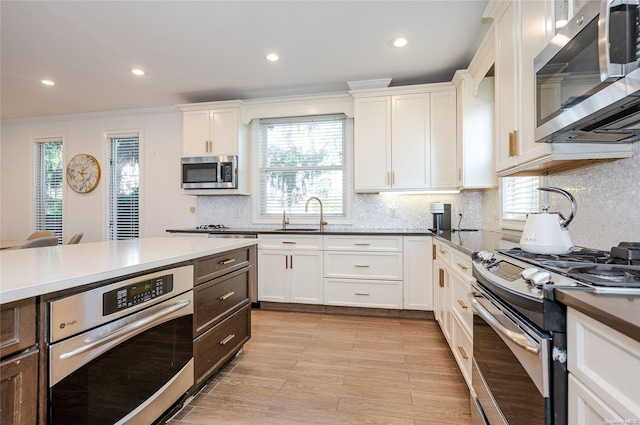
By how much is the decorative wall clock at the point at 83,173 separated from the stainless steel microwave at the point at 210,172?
186 centimetres

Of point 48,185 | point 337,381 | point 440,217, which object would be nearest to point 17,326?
point 337,381

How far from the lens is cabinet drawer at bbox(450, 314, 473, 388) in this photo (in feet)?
5.88

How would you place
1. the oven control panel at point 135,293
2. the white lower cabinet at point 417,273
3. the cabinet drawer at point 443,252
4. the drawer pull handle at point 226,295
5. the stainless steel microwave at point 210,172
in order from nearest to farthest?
the oven control panel at point 135,293, the drawer pull handle at point 226,295, the cabinet drawer at point 443,252, the white lower cabinet at point 417,273, the stainless steel microwave at point 210,172

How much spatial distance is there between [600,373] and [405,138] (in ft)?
10.0

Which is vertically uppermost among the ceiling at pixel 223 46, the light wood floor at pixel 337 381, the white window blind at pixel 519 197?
the ceiling at pixel 223 46

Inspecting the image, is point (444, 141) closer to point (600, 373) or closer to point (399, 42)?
point (399, 42)

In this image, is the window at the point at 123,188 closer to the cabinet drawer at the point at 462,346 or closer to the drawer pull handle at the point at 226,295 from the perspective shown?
the drawer pull handle at the point at 226,295

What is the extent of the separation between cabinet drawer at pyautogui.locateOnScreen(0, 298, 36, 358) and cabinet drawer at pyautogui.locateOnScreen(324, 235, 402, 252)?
8.76ft

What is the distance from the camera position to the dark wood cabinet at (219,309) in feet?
5.85

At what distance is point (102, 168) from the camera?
15.7ft

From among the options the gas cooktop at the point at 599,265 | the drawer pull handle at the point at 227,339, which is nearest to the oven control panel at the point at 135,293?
the drawer pull handle at the point at 227,339

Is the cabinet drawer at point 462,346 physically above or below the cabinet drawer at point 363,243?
below

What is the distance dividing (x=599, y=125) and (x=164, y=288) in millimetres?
2017

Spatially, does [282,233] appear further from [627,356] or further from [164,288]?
[627,356]
